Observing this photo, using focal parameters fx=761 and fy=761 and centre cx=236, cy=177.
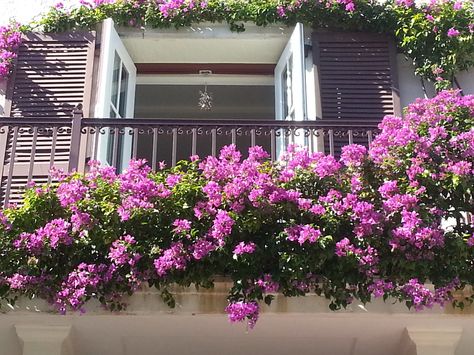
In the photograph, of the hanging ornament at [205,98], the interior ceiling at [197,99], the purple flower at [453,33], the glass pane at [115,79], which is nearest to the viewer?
the purple flower at [453,33]

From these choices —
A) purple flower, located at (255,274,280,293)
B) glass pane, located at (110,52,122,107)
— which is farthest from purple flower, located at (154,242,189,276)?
glass pane, located at (110,52,122,107)

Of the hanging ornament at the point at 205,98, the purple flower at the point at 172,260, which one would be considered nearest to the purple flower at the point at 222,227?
the purple flower at the point at 172,260

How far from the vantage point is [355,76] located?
8094mm

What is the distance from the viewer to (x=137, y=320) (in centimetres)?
Result: 584

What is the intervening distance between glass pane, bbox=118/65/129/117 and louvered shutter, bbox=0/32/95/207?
0.48m

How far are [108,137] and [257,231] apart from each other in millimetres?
2680

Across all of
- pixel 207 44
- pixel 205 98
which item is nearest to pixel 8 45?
pixel 207 44

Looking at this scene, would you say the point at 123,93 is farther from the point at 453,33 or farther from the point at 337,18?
the point at 453,33

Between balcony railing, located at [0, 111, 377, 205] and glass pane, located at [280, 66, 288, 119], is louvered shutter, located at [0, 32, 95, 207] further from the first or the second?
glass pane, located at [280, 66, 288, 119]

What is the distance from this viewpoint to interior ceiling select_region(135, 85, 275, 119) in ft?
32.5

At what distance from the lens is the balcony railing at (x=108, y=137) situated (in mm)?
6637

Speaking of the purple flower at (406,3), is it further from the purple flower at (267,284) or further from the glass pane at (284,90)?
the purple flower at (267,284)

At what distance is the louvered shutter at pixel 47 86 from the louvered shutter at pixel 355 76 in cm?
248

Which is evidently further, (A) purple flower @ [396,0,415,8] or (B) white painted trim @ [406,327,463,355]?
(A) purple flower @ [396,0,415,8]
